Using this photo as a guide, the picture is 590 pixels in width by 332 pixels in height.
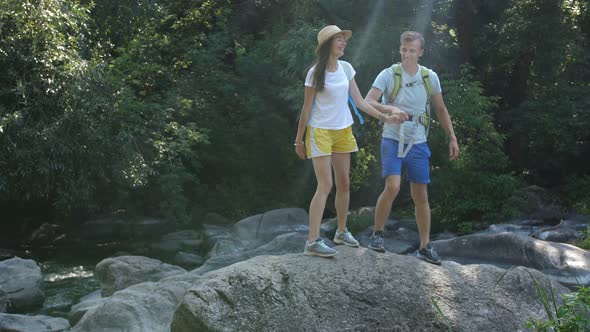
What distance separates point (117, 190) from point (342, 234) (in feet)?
44.2

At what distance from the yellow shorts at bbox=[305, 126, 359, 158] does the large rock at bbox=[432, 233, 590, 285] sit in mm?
7132

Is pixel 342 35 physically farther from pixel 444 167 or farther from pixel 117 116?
pixel 444 167

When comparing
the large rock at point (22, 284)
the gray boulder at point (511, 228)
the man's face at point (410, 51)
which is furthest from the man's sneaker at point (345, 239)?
the gray boulder at point (511, 228)

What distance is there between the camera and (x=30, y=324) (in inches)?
403

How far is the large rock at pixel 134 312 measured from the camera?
880 centimetres

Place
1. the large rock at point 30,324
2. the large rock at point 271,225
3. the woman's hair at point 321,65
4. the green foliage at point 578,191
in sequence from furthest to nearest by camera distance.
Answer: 1. the green foliage at point 578,191
2. the large rock at point 271,225
3. the large rock at point 30,324
4. the woman's hair at point 321,65

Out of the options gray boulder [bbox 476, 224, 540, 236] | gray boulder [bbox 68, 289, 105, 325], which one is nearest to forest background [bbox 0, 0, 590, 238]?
gray boulder [bbox 476, 224, 540, 236]

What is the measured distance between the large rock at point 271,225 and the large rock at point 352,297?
39.1 ft

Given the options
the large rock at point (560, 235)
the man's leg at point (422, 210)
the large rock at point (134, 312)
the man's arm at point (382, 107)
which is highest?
the man's arm at point (382, 107)

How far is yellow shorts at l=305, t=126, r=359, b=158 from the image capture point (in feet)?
20.1

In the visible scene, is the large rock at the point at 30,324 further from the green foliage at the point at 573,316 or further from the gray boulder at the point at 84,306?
the green foliage at the point at 573,316

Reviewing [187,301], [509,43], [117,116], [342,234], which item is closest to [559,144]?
[509,43]

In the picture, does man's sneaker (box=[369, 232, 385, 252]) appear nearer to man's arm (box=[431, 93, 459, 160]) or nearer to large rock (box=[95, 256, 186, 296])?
man's arm (box=[431, 93, 459, 160])

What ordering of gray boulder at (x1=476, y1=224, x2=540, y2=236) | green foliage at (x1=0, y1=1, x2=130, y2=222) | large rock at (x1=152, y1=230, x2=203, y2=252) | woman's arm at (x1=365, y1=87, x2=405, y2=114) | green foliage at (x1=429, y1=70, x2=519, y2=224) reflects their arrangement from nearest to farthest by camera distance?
woman's arm at (x1=365, y1=87, x2=405, y2=114) < green foliage at (x1=0, y1=1, x2=130, y2=222) < gray boulder at (x1=476, y1=224, x2=540, y2=236) < large rock at (x1=152, y1=230, x2=203, y2=252) < green foliage at (x1=429, y1=70, x2=519, y2=224)
